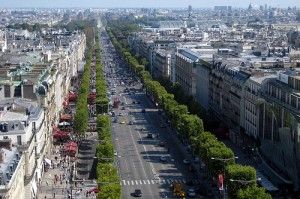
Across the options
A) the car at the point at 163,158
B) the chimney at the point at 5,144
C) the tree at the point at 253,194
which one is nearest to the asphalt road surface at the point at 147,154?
the car at the point at 163,158

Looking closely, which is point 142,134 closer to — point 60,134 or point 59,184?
point 60,134

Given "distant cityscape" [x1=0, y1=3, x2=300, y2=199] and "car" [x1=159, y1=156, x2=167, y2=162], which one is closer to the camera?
"distant cityscape" [x1=0, y1=3, x2=300, y2=199]

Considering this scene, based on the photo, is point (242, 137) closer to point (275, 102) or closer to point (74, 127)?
point (275, 102)

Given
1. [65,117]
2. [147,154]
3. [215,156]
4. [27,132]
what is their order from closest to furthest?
[27,132] → [215,156] → [147,154] → [65,117]

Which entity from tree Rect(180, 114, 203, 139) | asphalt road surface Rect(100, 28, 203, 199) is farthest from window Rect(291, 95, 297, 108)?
tree Rect(180, 114, 203, 139)

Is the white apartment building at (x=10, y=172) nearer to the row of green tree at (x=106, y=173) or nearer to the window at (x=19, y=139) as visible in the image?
the window at (x=19, y=139)

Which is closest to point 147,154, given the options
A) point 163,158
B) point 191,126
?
point 163,158

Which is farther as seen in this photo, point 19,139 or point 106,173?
point 106,173

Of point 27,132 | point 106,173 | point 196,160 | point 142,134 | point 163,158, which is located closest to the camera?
point 27,132

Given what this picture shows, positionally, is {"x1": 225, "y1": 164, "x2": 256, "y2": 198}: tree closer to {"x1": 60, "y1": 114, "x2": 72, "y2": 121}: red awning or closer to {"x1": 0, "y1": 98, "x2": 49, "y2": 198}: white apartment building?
{"x1": 0, "y1": 98, "x2": 49, "y2": 198}: white apartment building

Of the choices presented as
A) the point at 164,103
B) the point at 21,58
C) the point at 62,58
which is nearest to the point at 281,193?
the point at 164,103

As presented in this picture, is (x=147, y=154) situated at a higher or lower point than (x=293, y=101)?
lower
